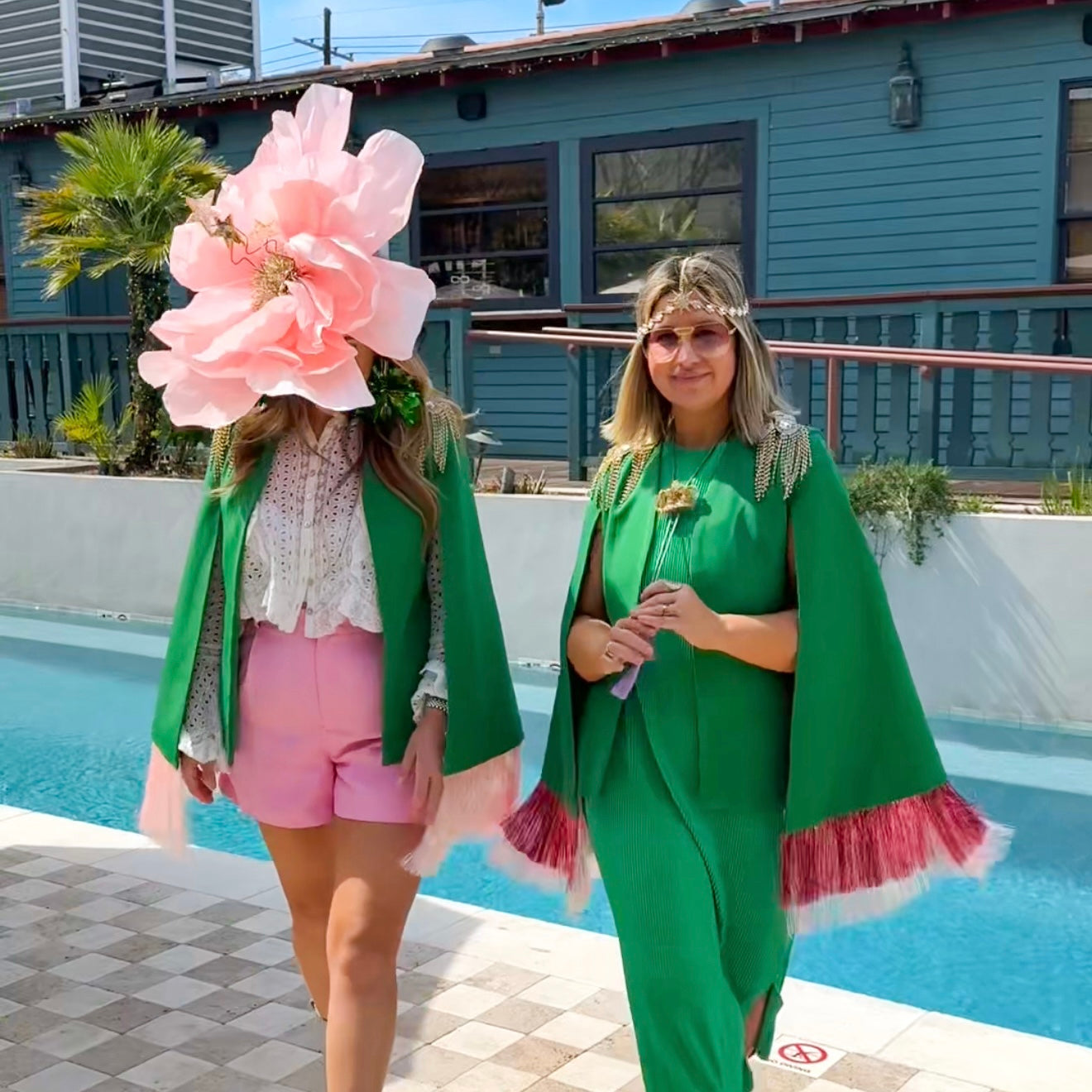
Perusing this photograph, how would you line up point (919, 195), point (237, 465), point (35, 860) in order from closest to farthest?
point (237, 465) → point (35, 860) → point (919, 195)

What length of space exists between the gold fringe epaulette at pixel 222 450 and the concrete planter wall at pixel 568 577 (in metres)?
4.56

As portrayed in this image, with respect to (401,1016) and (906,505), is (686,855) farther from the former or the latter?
(906,505)

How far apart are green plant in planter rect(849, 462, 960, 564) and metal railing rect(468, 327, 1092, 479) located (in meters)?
0.51

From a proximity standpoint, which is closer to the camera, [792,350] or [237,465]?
[237,465]

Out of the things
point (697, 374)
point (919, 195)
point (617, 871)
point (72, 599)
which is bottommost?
point (72, 599)

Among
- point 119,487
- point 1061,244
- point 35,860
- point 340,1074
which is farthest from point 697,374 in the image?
point 1061,244

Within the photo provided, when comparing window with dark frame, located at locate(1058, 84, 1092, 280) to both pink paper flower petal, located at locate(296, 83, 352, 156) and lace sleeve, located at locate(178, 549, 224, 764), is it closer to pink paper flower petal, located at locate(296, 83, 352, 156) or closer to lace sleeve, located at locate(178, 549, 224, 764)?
pink paper flower petal, located at locate(296, 83, 352, 156)

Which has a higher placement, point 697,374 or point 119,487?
point 697,374

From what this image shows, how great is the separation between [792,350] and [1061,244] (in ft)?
12.6

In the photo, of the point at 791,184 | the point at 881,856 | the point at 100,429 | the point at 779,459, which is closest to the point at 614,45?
the point at 791,184

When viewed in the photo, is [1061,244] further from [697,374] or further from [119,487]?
[697,374]

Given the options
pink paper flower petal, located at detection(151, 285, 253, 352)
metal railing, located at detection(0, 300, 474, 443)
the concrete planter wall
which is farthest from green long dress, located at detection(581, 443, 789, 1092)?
metal railing, located at detection(0, 300, 474, 443)

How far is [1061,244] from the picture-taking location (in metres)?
9.47

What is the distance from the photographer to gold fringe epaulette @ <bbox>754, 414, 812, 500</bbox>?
225cm
